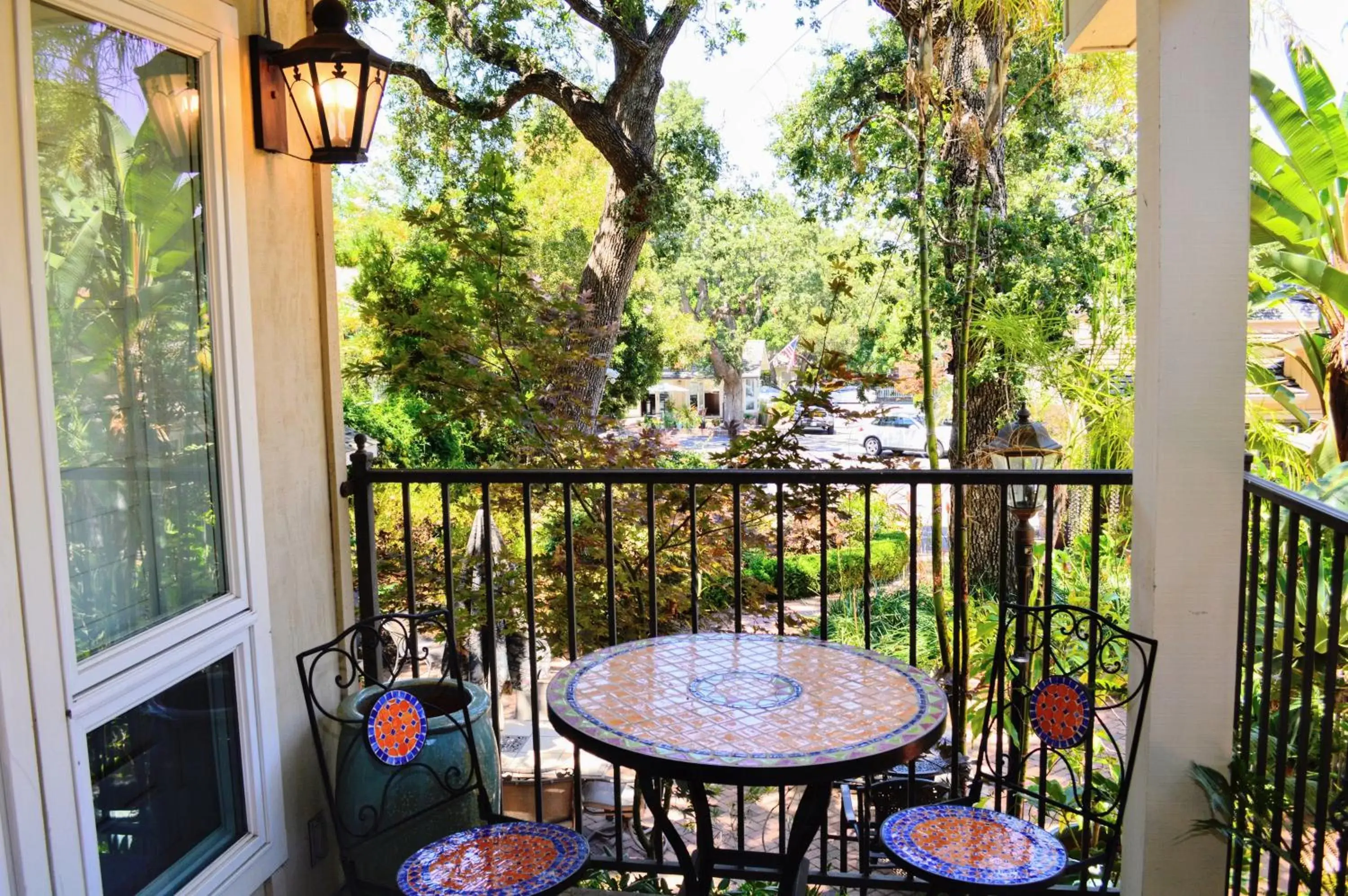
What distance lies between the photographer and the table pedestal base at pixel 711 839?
184 centimetres

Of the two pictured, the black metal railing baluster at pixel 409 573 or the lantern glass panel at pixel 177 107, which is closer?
the lantern glass panel at pixel 177 107

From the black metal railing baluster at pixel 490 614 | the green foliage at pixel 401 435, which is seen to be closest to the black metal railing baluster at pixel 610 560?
the black metal railing baluster at pixel 490 614

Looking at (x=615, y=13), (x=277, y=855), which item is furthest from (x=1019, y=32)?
(x=277, y=855)

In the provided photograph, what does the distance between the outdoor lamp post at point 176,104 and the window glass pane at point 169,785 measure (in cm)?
107

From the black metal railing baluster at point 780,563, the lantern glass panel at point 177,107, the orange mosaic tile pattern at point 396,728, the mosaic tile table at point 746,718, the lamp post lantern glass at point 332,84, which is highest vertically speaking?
the lamp post lantern glass at point 332,84

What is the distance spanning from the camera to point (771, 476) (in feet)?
7.91

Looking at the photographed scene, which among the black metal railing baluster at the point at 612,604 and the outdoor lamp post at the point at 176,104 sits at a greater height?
the outdoor lamp post at the point at 176,104

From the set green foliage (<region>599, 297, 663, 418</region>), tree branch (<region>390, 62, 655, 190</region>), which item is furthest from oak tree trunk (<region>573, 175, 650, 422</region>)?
green foliage (<region>599, 297, 663, 418</region>)

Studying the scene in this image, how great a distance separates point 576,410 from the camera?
4.46 metres

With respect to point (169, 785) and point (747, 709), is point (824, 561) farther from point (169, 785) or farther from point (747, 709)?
point (169, 785)

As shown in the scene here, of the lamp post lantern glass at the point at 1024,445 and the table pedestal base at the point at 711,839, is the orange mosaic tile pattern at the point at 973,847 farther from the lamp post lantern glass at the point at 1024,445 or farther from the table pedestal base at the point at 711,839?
the lamp post lantern glass at the point at 1024,445

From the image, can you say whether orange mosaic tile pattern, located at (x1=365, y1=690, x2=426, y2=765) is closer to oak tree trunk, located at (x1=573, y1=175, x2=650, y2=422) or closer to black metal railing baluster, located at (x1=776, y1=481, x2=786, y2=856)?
black metal railing baluster, located at (x1=776, y1=481, x2=786, y2=856)

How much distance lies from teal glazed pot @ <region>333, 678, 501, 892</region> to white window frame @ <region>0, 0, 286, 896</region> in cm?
17

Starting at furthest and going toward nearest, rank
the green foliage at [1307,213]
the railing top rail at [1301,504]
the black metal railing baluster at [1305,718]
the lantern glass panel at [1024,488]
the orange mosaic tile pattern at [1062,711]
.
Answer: the green foliage at [1307,213]
the lantern glass panel at [1024,488]
the orange mosaic tile pattern at [1062,711]
the black metal railing baluster at [1305,718]
the railing top rail at [1301,504]
